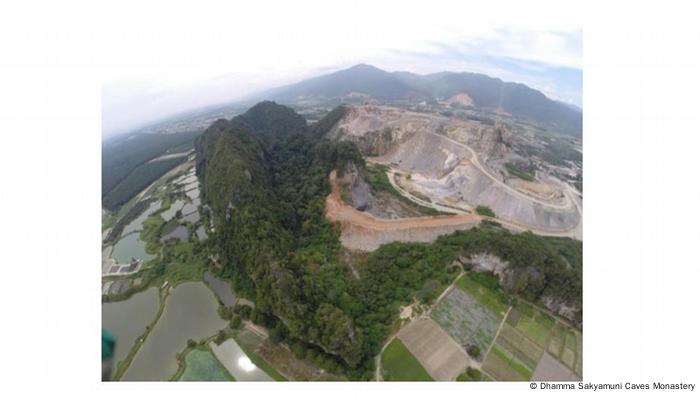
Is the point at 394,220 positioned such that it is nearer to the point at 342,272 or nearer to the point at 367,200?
the point at 367,200

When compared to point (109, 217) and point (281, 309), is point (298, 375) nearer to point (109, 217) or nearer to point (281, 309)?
point (281, 309)

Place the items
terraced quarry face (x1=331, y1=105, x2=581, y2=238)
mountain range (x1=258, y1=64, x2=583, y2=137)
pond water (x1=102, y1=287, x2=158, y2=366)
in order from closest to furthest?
1. pond water (x1=102, y1=287, x2=158, y2=366)
2. terraced quarry face (x1=331, y1=105, x2=581, y2=238)
3. mountain range (x1=258, y1=64, x2=583, y2=137)

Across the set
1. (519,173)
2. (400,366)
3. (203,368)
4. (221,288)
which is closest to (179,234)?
(221,288)

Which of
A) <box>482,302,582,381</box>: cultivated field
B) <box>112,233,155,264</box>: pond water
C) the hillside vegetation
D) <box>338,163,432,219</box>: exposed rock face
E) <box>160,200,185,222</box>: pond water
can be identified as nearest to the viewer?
<box>482,302,582,381</box>: cultivated field

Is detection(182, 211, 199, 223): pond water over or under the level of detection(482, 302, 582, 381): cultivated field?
over

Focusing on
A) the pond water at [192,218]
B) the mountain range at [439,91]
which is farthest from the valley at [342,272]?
the mountain range at [439,91]

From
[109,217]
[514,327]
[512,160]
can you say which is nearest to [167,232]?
[109,217]

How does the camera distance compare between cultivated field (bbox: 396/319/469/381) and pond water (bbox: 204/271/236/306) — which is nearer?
cultivated field (bbox: 396/319/469/381)

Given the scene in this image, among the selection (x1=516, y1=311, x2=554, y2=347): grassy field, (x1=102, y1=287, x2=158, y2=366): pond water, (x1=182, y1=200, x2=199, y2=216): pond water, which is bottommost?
(x1=102, y1=287, x2=158, y2=366): pond water

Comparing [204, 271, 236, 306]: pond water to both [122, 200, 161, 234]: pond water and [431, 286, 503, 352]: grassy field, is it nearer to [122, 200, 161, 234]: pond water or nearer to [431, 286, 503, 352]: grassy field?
[431, 286, 503, 352]: grassy field

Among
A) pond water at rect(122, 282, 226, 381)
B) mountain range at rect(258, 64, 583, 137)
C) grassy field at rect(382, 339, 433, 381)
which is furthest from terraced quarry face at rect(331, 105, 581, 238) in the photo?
mountain range at rect(258, 64, 583, 137)
